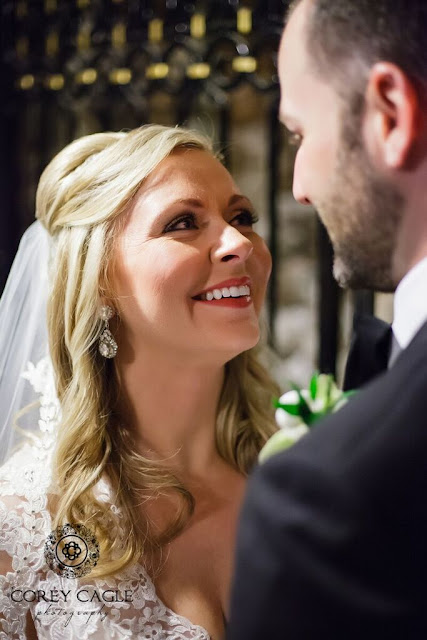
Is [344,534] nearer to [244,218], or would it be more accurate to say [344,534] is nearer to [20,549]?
[20,549]

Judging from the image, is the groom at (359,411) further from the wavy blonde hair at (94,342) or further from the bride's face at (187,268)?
the wavy blonde hair at (94,342)

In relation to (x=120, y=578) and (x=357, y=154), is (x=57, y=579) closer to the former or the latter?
(x=120, y=578)

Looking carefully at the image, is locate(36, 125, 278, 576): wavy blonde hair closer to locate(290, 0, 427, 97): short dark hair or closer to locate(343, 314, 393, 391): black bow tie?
locate(343, 314, 393, 391): black bow tie

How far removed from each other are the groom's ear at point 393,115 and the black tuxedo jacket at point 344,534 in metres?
0.29

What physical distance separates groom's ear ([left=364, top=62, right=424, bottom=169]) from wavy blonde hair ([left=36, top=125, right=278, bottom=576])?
923mm

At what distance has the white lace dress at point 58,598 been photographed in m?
1.66

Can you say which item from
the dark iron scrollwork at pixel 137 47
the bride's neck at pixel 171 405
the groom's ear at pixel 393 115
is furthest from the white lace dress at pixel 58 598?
the dark iron scrollwork at pixel 137 47

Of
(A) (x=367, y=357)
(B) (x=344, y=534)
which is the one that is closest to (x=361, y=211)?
(B) (x=344, y=534)

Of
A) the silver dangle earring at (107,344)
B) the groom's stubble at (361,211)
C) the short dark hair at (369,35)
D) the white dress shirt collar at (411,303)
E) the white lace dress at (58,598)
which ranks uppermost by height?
the short dark hair at (369,35)

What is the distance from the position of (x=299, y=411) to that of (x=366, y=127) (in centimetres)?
42

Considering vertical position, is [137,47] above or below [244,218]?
above

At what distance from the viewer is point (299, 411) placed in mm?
1126

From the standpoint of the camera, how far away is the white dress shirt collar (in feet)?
3.14

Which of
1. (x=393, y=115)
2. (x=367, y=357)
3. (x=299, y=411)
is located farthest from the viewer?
(x=367, y=357)
